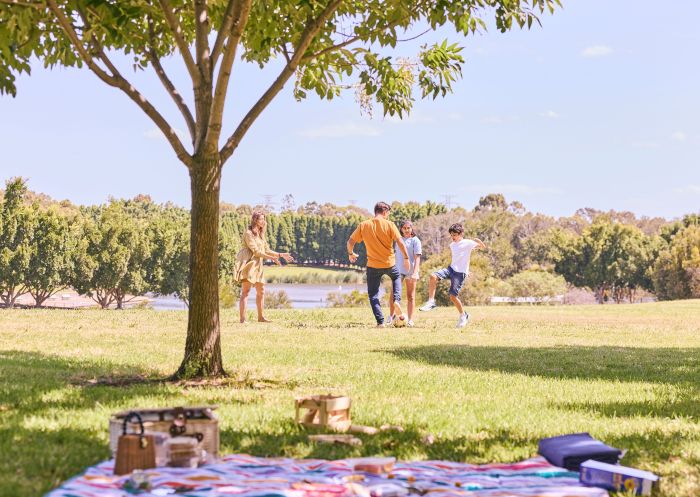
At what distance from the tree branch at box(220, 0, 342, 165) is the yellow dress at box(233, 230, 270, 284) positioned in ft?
21.4

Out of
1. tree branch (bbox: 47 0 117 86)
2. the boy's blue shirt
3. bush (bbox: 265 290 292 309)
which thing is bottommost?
bush (bbox: 265 290 292 309)

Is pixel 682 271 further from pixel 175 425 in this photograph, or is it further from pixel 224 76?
pixel 175 425

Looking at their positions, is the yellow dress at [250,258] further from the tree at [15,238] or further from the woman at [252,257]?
the tree at [15,238]

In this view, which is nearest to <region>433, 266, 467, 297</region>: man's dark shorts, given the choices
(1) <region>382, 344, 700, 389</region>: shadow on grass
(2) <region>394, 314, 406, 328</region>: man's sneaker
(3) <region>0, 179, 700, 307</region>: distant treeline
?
(2) <region>394, 314, 406, 328</region>: man's sneaker

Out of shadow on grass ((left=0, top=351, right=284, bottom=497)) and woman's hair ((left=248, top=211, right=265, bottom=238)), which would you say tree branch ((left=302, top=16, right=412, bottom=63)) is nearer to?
shadow on grass ((left=0, top=351, right=284, bottom=497))

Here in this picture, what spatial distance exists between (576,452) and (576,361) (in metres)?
6.58

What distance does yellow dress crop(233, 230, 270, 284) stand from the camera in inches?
605

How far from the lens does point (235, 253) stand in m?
60.9

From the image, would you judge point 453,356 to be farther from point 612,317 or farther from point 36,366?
point 612,317

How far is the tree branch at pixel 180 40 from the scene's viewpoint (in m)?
8.33

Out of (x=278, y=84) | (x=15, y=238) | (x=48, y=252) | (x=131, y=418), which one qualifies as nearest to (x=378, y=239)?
(x=278, y=84)

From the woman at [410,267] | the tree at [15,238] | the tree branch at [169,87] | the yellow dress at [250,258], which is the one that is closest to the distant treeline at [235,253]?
the tree at [15,238]

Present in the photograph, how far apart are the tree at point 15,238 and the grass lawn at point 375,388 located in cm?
2653

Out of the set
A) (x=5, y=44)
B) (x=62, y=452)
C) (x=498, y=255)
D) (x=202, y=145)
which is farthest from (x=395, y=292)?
(x=498, y=255)
